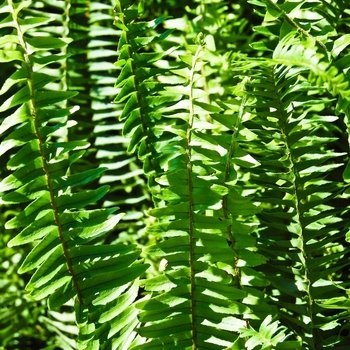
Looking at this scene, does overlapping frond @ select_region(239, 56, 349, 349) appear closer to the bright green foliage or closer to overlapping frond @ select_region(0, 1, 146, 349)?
the bright green foliage

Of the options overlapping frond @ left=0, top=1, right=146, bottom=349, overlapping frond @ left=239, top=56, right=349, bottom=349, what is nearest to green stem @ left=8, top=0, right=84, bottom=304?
overlapping frond @ left=0, top=1, right=146, bottom=349

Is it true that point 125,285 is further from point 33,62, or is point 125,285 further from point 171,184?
point 33,62

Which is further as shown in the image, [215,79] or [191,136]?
[215,79]

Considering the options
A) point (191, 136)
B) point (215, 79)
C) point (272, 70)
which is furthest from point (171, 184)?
point (215, 79)

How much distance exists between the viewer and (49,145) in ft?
2.47

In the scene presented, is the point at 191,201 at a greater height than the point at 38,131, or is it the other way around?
the point at 38,131

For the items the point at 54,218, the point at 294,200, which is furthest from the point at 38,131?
the point at 294,200

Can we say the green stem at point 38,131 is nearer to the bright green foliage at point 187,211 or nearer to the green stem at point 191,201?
the bright green foliage at point 187,211

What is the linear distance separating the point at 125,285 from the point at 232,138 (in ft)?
0.80

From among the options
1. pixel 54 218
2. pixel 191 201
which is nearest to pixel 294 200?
pixel 191 201

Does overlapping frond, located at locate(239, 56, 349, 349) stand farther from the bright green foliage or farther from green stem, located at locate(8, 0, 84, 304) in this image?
green stem, located at locate(8, 0, 84, 304)

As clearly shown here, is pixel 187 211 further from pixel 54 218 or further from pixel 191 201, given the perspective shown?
pixel 54 218

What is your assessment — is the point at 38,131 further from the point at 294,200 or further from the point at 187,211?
the point at 294,200

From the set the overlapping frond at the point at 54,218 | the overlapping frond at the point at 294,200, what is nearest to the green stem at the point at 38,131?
the overlapping frond at the point at 54,218
